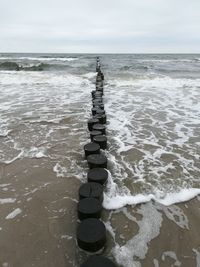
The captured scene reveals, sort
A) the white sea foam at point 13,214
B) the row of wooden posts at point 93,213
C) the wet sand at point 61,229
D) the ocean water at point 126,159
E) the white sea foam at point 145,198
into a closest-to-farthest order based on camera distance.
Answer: the row of wooden posts at point 93,213 → the wet sand at point 61,229 → the ocean water at point 126,159 → the white sea foam at point 13,214 → the white sea foam at point 145,198

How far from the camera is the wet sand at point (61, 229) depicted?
3076 millimetres

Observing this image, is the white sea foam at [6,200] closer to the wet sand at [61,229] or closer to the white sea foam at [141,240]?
the wet sand at [61,229]

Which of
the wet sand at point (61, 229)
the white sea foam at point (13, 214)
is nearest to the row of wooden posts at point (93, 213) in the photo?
the wet sand at point (61, 229)

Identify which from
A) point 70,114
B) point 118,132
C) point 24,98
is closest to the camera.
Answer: point 118,132

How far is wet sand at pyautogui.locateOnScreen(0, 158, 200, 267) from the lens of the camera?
3.08 meters

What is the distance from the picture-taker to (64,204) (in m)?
4.08

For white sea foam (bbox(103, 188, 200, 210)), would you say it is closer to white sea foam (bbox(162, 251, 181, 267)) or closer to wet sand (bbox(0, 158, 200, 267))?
wet sand (bbox(0, 158, 200, 267))

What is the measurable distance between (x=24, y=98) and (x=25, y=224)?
919 cm

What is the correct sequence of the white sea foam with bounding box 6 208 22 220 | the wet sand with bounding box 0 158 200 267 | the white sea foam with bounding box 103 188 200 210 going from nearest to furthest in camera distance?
the wet sand with bounding box 0 158 200 267 < the white sea foam with bounding box 6 208 22 220 < the white sea foam with bounding box 103 188 200 210

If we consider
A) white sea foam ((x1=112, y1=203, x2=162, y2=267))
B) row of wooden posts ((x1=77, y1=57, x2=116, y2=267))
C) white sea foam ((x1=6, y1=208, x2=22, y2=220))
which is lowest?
white sea foam ((x1=6, y1=208, x2=22, y2=220))

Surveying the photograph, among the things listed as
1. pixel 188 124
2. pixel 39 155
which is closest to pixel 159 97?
pixel 188 124

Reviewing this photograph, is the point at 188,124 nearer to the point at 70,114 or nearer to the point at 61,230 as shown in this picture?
the point at 70,114

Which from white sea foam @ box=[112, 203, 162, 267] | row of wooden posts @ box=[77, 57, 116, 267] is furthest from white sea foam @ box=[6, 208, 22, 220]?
white sea foam @ box=[112, 203, 162, 267]

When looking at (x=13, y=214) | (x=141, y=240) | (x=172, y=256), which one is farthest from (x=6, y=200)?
(x=172, y=256)
